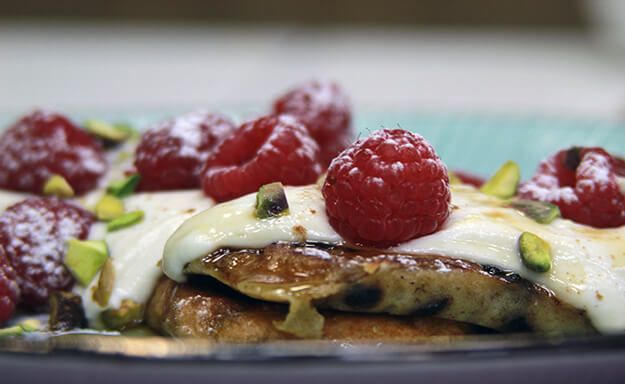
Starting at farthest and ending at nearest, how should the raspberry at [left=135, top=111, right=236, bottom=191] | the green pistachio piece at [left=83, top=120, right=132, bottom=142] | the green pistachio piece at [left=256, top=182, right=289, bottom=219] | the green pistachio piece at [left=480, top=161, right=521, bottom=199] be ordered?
the green pistachio piece at [left=83, top=120, right=132, bottom=142] → the raspberry at [left=135, top=111, right=236, bottom=191] → the green pistachio piece at [left=480, top=161, right=521, bottom=199] → the green pistachio piece at [left=256, top=182, right=289, bottom=219]

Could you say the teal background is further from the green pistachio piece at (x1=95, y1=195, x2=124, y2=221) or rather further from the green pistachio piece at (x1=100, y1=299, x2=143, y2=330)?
the green pistachio piece at (x1=100, y1=299, x2=143, y2=330)

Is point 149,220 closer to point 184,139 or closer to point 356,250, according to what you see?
point 184,139

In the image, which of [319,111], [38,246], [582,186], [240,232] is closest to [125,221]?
[38,246]

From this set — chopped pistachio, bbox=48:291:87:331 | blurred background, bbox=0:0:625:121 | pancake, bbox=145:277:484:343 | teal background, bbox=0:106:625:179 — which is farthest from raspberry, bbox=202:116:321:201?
blurred background, bbox=0:0:625:121

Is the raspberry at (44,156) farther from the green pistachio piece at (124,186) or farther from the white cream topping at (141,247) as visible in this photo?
the white cream topping at (141,247)

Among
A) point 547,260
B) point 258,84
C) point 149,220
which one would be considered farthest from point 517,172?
point 258,84

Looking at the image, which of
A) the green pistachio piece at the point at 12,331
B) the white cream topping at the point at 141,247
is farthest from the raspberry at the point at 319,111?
the green pistachio piece at the point at 12,331
